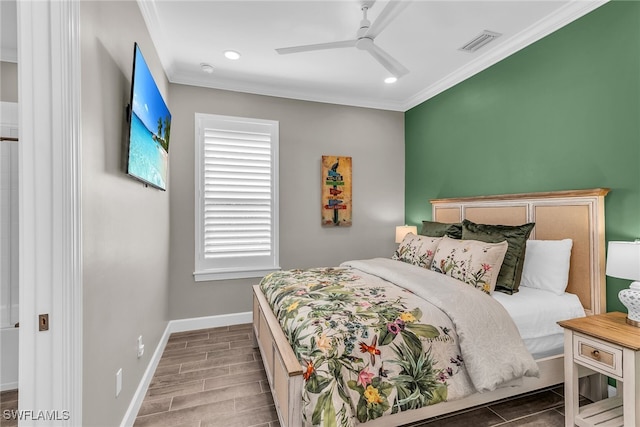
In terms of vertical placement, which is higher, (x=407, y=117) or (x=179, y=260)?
(x=407, y=117)

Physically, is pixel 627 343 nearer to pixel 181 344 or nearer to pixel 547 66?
pixel 547 66

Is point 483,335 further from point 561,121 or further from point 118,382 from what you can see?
point 118,382

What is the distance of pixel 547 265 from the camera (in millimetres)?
2326

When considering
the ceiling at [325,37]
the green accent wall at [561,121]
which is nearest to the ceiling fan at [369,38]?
the ceiling at [325,37]

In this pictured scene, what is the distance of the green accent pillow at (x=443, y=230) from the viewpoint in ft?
9.76

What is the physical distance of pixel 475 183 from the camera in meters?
3.35

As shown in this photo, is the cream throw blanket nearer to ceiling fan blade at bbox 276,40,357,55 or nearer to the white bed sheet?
the white bed sheet

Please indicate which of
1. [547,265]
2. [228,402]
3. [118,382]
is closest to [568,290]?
[547,265]

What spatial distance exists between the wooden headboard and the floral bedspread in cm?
132

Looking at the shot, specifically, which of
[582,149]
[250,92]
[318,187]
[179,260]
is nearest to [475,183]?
[582,149]

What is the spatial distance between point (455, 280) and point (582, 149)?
57.9 inches

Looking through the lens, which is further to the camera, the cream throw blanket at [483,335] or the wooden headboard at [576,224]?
the wooden headboard at [576,224]

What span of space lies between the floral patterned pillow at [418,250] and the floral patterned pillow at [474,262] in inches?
7.6

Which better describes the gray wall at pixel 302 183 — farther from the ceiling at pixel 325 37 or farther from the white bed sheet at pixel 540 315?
the white bed sheet at pixel 540 315
